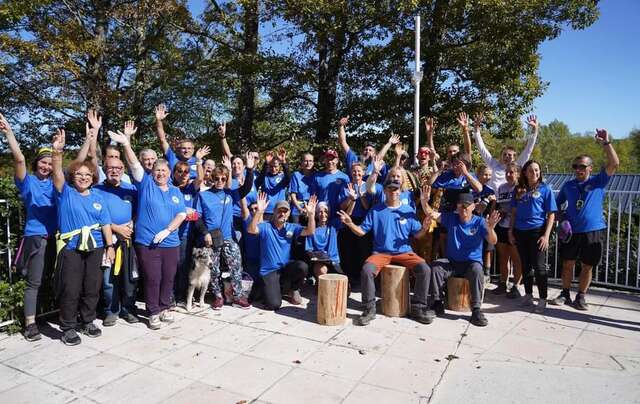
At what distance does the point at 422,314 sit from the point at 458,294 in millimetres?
628

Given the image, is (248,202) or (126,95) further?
(126,95)

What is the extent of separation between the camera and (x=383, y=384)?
11.5 feet

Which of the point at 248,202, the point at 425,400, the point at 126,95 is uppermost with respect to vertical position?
the point at 126,95

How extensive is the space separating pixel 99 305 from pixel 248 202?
231cm

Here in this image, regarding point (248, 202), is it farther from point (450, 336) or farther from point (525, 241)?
point (525, 241)

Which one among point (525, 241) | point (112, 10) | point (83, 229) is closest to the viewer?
point (83, 229)

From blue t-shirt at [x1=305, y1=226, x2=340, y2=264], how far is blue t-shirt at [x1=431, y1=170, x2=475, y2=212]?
158cm

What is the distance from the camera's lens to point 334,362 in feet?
12.8

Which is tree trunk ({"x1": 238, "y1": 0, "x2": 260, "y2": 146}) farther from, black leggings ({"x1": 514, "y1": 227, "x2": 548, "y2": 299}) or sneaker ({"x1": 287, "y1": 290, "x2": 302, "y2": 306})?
black leggings ({"x1": 514, "y1": 227, "x2": 548, "y2": 299})

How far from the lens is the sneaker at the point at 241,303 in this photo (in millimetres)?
5516

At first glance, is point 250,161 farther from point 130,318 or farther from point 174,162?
point 130,318

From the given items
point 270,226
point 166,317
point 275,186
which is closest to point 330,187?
point 275,186

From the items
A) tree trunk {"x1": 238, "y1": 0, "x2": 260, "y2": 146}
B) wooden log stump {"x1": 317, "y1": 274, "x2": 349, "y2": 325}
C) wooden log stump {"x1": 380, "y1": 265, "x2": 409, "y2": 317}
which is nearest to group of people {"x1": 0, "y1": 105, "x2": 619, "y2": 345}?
wooden log stump {"x1": 380, "y1": 265, "x2": 409, "y2": 317}

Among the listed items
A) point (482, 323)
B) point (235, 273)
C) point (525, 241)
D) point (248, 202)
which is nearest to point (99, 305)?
point (235, 273)
